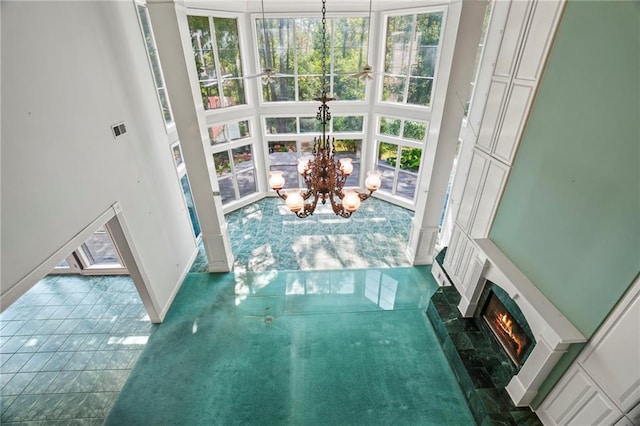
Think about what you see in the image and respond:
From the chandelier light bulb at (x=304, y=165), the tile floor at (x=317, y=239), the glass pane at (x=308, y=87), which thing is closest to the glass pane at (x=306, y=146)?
the glass pane at (x=308, y=87)

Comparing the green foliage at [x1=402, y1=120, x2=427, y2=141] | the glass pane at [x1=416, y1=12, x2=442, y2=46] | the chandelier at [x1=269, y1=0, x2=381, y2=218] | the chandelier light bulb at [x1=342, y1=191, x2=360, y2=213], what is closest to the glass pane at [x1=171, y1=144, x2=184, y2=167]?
the chandelier at [x1=269, y1=0, x2=381, y2=218]

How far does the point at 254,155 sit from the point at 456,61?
5.45 metres

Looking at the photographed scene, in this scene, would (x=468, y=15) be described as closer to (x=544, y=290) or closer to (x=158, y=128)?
(x=544, y=290)

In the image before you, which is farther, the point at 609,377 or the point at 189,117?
the point at 189,117

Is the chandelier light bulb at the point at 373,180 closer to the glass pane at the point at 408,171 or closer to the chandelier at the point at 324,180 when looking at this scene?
the chandelier at the point at 324,180

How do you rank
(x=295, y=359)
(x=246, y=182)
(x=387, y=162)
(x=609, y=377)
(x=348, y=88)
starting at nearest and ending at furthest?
(x=609, y=377), (x=295, y=359), (x=348, y=88), (x=387, y=162), (x=246, y=182)

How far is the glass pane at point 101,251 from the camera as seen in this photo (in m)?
5.76

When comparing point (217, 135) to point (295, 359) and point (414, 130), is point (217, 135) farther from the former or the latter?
point (295, 359)

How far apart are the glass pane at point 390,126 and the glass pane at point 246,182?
12.5 feet

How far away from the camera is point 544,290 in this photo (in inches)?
116

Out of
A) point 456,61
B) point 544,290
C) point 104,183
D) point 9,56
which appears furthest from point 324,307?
point 9,56

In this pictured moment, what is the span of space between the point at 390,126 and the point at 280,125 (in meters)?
2.97

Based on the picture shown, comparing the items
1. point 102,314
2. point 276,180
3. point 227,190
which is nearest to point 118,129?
point 276,180

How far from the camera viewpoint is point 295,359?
411 cm
